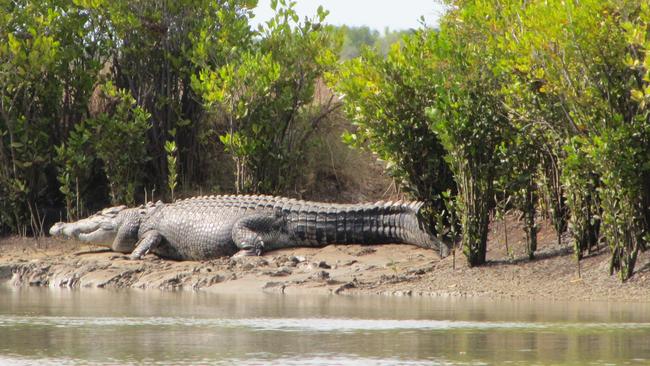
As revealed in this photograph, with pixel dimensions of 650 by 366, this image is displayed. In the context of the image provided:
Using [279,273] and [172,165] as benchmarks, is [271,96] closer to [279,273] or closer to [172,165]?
[172,165]

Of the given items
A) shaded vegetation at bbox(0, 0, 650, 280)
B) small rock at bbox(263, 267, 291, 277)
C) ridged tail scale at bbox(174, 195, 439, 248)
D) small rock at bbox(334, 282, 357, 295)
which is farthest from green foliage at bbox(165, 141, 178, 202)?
small rock at bbox(334, 282, 357, 295)

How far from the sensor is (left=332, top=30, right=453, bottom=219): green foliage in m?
14.4

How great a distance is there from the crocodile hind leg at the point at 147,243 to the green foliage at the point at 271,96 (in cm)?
168

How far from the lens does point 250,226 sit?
1594 centimetres

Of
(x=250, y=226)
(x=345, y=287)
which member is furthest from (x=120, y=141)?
→ (x=345, y=287)

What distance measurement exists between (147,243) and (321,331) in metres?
7.66

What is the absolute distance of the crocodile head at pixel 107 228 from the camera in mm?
16891

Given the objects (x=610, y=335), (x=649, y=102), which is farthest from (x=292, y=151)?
(x=610, y=335)

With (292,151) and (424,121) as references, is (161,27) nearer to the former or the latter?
(292,151)

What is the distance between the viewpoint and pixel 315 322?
31.7 ft

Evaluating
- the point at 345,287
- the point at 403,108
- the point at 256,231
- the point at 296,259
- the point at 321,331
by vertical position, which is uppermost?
the point at 403,108

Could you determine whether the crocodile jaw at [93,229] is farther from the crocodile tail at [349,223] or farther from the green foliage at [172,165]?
the crocodile tail at [349,223]

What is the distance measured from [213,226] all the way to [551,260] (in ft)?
16.6

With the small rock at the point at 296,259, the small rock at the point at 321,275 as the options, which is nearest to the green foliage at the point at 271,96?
the small rock at the point at 296,259
